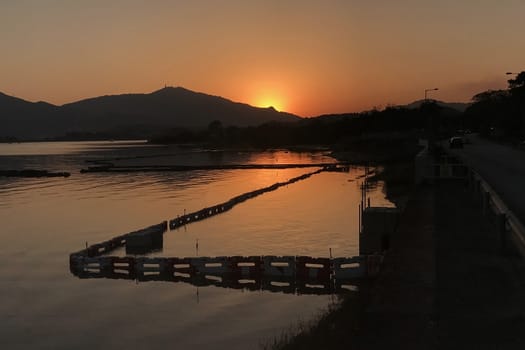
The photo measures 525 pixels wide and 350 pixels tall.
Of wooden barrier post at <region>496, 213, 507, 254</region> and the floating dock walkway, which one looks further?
the floating dock walkway

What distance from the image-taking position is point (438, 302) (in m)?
12.0

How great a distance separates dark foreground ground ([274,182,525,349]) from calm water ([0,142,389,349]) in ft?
13.4

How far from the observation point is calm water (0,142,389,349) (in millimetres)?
17266

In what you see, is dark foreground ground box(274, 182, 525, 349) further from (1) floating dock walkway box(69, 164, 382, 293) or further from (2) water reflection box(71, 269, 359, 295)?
(2) water reflection box(71, 269, 359, 295)

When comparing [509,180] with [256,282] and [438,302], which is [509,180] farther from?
[438,302]

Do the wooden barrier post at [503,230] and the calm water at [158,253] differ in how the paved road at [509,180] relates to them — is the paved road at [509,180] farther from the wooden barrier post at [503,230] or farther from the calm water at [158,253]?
the calm water at [158,253]

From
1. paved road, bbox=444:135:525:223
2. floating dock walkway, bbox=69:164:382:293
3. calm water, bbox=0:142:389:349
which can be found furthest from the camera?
floating dock walkway, bbox=69:164:382:293

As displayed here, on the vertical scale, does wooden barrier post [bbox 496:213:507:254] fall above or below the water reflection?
above

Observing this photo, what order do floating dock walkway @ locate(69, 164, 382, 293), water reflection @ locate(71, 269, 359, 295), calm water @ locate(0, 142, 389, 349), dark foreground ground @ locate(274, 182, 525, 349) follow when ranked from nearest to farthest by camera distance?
1. dark foreground ground @ locate(274, 182, 525, 349)
2. calm water @ locate(0, 142, 389, 349)
3. water reflection @ locate(71, 269, 359, 295)
4. floating dock walkway @ locate(69, 164, 382, 293)

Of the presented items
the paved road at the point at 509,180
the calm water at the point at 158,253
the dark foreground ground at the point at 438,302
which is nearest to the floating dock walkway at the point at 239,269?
the calm water at the point at 158,253

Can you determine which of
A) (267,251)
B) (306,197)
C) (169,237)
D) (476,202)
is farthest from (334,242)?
(306,197)

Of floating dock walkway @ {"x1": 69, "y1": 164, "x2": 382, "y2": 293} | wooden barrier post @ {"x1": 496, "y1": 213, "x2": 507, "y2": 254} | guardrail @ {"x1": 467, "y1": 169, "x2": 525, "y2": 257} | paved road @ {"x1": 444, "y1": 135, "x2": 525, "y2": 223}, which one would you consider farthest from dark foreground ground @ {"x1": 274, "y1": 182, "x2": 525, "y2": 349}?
floating dock walkway @ {"x1": 69, "y1": 164, "x2": 382, "y2": 293}

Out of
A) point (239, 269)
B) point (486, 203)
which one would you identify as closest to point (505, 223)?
point (486, 203)

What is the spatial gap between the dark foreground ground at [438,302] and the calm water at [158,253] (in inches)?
161
